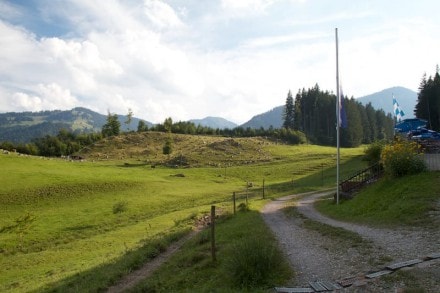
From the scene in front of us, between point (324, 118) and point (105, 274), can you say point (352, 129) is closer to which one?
point (324, 118)

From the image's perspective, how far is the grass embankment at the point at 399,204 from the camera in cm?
1841

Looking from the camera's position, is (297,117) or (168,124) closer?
(168,124)

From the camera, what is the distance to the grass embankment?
18406 mm

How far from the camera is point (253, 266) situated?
39.7 feet

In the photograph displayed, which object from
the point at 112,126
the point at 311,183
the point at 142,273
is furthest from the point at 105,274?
the point at 112,126

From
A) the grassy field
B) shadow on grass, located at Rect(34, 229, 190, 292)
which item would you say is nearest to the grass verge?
shadow on grass, located at Rect(34, 229, 190, 292)

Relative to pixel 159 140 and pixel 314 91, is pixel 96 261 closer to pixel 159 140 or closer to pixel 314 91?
pixel 159 140

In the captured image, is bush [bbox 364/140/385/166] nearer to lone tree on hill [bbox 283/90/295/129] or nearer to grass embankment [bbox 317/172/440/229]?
grass embankment [bbox 317/172/440/229]

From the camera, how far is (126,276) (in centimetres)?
1870

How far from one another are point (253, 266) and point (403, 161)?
1714 centimetres

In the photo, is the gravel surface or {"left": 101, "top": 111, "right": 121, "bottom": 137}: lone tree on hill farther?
{"left": 101, "top": 111, "right": 121, "bottom": 137}: lone tree on hill

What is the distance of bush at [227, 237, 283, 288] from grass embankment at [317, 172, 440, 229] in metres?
8.45

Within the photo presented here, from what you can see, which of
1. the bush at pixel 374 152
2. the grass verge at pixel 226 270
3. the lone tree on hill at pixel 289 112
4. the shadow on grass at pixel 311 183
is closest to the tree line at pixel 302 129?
the lone tree on hill at pixel 289 112

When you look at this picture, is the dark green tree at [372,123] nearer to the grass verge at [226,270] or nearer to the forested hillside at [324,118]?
the forested hillside at [324,118]
